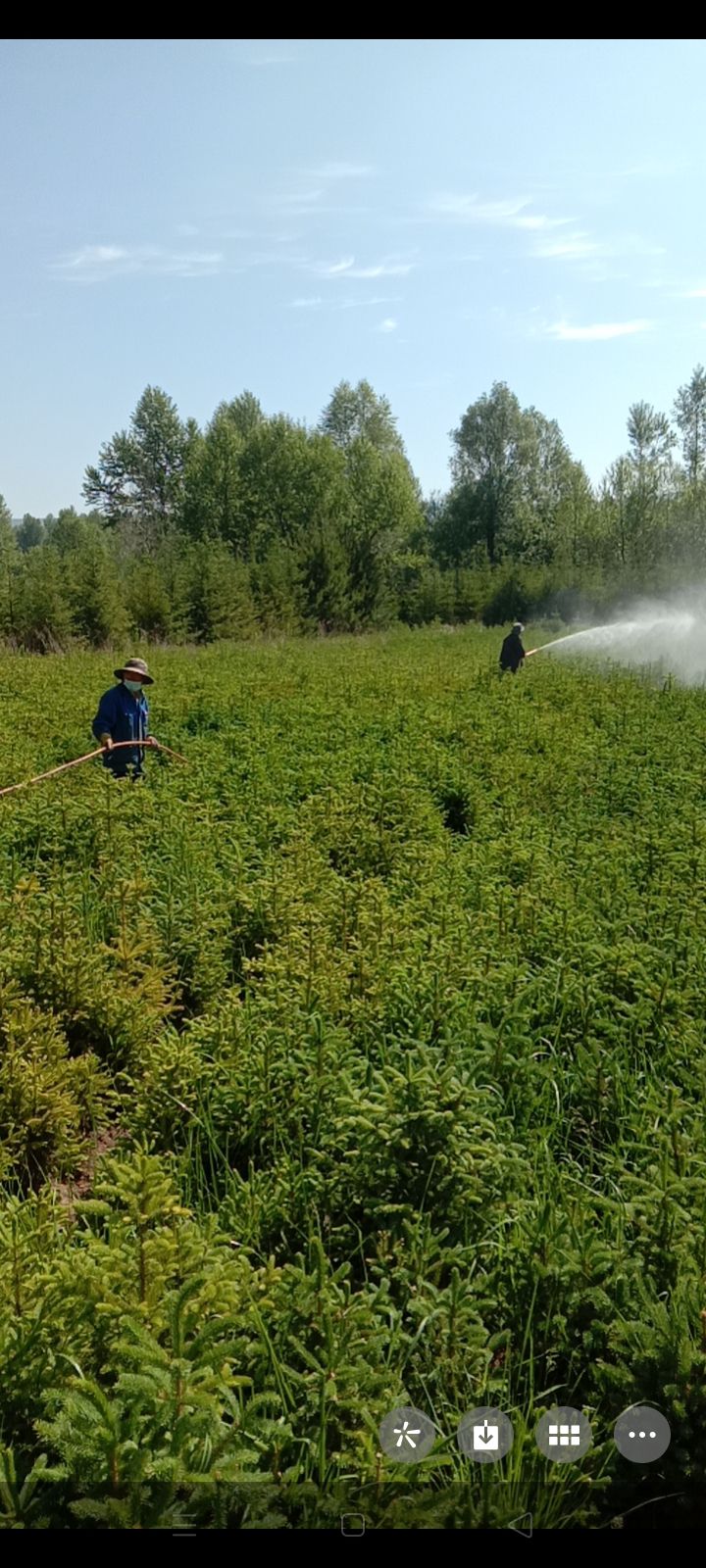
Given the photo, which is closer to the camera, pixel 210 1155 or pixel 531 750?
pixel 210 1155

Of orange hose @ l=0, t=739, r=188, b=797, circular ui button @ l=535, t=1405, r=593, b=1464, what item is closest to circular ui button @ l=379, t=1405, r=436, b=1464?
circular ui button @ l=535, t=1405, r=593, b=1464

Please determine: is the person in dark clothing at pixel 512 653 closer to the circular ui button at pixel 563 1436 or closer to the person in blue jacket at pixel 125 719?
the person in blue jacket at pixel 125 719

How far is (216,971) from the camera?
491 centimetres

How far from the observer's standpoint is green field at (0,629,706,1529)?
82.2 inches

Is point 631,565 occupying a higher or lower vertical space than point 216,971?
higher

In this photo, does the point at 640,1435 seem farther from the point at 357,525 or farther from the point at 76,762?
the point at 357,525

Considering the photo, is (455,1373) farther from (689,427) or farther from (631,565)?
(689,427)

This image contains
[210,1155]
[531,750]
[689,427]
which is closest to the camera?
[210,1155]

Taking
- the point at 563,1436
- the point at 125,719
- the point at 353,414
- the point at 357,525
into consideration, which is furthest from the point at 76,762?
the point at 353,414

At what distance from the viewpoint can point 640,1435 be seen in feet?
7.03

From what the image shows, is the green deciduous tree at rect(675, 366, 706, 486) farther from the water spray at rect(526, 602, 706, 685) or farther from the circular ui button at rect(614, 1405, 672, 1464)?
the circular ui button at rect(614, 1405, 672, 1464)

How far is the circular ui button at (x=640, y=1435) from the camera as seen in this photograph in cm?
212
